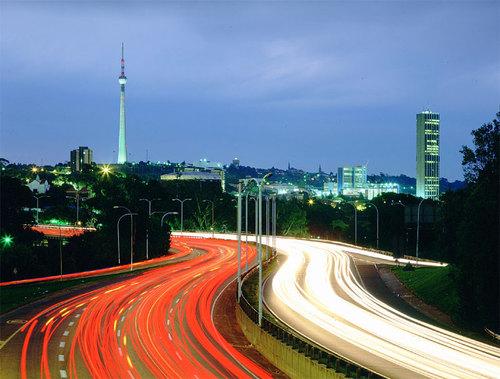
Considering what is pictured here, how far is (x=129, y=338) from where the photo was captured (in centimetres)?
4300

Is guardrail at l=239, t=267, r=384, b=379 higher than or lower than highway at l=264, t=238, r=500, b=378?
higher

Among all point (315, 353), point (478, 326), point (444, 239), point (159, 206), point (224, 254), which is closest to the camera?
point (315, 353)

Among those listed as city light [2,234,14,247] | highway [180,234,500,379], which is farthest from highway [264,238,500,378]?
city light [2,234,14,247]

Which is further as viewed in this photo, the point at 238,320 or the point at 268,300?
the point at 268,300

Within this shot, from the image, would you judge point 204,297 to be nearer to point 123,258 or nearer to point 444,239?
point 444,239

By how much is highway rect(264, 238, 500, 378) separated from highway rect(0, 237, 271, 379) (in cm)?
566

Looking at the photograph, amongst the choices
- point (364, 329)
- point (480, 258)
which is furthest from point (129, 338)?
point (480, 258)

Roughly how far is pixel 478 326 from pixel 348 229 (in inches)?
5160

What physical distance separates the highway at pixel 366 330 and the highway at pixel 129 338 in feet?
18.6

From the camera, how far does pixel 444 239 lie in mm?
73938

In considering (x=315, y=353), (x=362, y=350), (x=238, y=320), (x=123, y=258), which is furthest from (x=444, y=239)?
(x=123, y=258)

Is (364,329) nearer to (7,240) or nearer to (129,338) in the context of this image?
(129,338)

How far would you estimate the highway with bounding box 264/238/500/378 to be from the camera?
33344 mm

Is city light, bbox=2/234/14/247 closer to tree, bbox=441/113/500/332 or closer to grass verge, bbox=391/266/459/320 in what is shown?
grass verge, bbox=391/266/459/320
